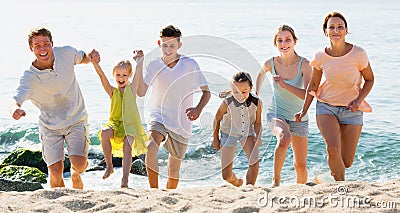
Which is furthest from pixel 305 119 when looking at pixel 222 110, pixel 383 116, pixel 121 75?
pixel 383 116

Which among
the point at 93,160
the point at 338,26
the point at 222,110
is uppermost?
the point at 338,26

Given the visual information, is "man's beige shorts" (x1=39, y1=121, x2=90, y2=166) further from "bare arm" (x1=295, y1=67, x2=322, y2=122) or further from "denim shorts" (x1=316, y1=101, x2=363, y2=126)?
"denim shorts" (x1=316, y1=101, x2=363, y2=126)

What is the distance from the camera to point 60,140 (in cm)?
608

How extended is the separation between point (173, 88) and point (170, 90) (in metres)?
0.03

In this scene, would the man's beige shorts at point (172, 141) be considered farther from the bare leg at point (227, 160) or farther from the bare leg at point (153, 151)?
the bare leg at point (227, 160)

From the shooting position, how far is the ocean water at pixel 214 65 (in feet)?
22.0

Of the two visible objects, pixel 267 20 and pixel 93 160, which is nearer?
pixel 93 160

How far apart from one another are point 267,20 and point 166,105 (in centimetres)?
2780

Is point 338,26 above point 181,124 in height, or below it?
above

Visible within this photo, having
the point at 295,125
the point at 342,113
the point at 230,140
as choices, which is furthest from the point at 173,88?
the point at 342,113

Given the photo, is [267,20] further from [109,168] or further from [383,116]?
[109,168]

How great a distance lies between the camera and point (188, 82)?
19.5 feet

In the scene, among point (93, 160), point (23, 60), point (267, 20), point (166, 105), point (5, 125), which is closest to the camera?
point (166, 105)

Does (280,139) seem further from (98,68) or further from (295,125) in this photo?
(98,68)
